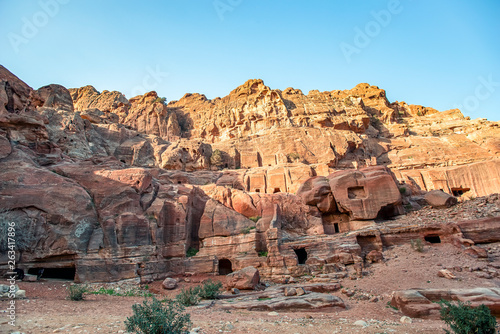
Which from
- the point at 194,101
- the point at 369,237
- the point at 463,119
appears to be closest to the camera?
the point at 369,237

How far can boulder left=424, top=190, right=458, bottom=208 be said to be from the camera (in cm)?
2238

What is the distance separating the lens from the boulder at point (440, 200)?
2238 cm

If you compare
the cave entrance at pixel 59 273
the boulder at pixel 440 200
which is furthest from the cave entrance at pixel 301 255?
the cave entrance at pixel 59 273

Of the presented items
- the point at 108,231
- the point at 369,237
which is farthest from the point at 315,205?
the point at 108,231

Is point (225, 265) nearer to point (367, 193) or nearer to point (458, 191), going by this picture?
point (367, 193)

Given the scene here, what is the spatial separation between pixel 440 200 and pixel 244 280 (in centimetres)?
1815

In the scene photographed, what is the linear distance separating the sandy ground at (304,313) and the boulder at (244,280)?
2825 mm

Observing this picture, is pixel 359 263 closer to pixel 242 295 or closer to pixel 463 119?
pixel 242 295

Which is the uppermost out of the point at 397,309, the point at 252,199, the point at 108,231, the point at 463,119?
the point at 463,119

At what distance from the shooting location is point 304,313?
1039 cm

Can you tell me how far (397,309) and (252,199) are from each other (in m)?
14.6

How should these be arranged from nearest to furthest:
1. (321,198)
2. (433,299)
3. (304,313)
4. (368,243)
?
(304,313), (433,299), (368,243), (321,198)

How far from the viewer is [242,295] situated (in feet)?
44.2

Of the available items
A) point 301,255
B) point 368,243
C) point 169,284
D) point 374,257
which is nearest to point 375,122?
point 368,243
